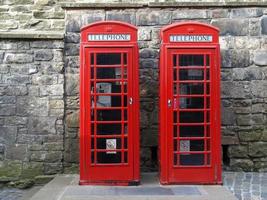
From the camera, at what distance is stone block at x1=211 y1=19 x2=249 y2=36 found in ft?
25.8

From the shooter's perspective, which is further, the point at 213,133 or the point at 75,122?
the point at 75,122

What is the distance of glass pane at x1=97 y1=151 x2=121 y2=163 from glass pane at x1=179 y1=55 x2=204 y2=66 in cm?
159

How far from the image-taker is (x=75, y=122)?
7.85 metres

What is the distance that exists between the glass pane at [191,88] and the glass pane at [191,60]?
0.29 meters

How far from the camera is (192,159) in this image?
6.86 m

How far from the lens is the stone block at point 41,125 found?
25.6 ft

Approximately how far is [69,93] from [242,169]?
3.11 m

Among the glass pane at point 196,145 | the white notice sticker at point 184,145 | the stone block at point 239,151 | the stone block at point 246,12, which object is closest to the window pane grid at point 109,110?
the white notice sticker at point 184,145

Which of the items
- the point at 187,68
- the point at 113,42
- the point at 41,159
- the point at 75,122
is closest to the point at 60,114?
the point at 75,122

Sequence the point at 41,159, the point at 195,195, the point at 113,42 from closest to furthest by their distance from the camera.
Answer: the point at 195,195 → the point at 113,42 → the point at 41,159

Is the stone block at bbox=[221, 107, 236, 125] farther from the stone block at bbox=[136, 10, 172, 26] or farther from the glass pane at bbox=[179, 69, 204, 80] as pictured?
the stone block at bbox=[136, 10, 172, 26]

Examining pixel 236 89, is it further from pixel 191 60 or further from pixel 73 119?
pixel 73 119

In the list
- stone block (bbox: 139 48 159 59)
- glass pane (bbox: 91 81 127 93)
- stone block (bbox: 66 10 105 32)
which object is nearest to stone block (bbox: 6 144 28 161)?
glass pane (bbox: 91 81 127 93)

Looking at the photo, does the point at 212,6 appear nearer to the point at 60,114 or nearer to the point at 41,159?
the point at 60,114
